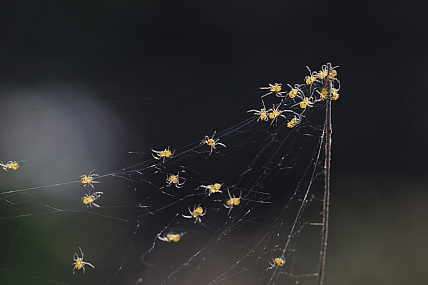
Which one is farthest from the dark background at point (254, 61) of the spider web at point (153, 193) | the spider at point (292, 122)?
the spider at point (292, 122)

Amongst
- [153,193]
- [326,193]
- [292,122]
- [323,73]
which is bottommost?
[153,193]

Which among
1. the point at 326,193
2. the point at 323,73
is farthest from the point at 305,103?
the point at 326,193

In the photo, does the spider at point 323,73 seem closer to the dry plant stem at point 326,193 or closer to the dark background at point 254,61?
the dry plant stem at point 326,193

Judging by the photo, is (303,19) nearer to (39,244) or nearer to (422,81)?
(422,81)

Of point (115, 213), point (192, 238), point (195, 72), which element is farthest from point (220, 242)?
point (195, 72)

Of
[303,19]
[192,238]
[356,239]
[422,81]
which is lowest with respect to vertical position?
[192,238]

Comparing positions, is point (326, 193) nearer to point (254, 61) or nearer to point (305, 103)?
point (305, 103)
